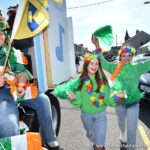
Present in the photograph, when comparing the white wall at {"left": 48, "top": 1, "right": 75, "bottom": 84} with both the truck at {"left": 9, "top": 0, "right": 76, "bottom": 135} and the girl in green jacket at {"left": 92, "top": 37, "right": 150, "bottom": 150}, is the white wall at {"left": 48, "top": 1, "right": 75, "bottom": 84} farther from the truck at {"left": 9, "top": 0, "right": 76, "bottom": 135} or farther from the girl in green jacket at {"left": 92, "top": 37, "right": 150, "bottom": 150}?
the girl in green jacket at {"left": 92, "top": 37, "right": 150, "bottom": 150}

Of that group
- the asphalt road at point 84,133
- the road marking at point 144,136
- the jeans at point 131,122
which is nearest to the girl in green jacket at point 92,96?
the jeans at point 131,122

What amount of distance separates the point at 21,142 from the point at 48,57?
6.49 ft

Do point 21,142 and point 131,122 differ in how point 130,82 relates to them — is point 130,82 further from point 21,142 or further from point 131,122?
point 21,142

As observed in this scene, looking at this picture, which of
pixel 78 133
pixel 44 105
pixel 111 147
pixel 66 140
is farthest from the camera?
pixel 78 133

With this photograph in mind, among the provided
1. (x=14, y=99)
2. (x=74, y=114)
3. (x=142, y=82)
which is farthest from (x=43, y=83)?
(x=142, y=82)

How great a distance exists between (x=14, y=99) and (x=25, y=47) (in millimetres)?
1015

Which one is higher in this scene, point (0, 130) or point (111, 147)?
point (0, 130)

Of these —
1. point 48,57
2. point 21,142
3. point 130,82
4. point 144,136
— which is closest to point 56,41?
point 48,57

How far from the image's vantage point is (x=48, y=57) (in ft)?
13.5

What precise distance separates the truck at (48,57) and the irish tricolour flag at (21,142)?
1057mm

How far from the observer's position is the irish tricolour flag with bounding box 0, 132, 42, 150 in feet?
7.41

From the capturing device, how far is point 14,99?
2832 millimetres

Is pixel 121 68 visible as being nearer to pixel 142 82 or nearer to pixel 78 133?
pixel 78 133

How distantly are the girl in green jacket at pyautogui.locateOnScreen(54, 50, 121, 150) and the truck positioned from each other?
488mm
